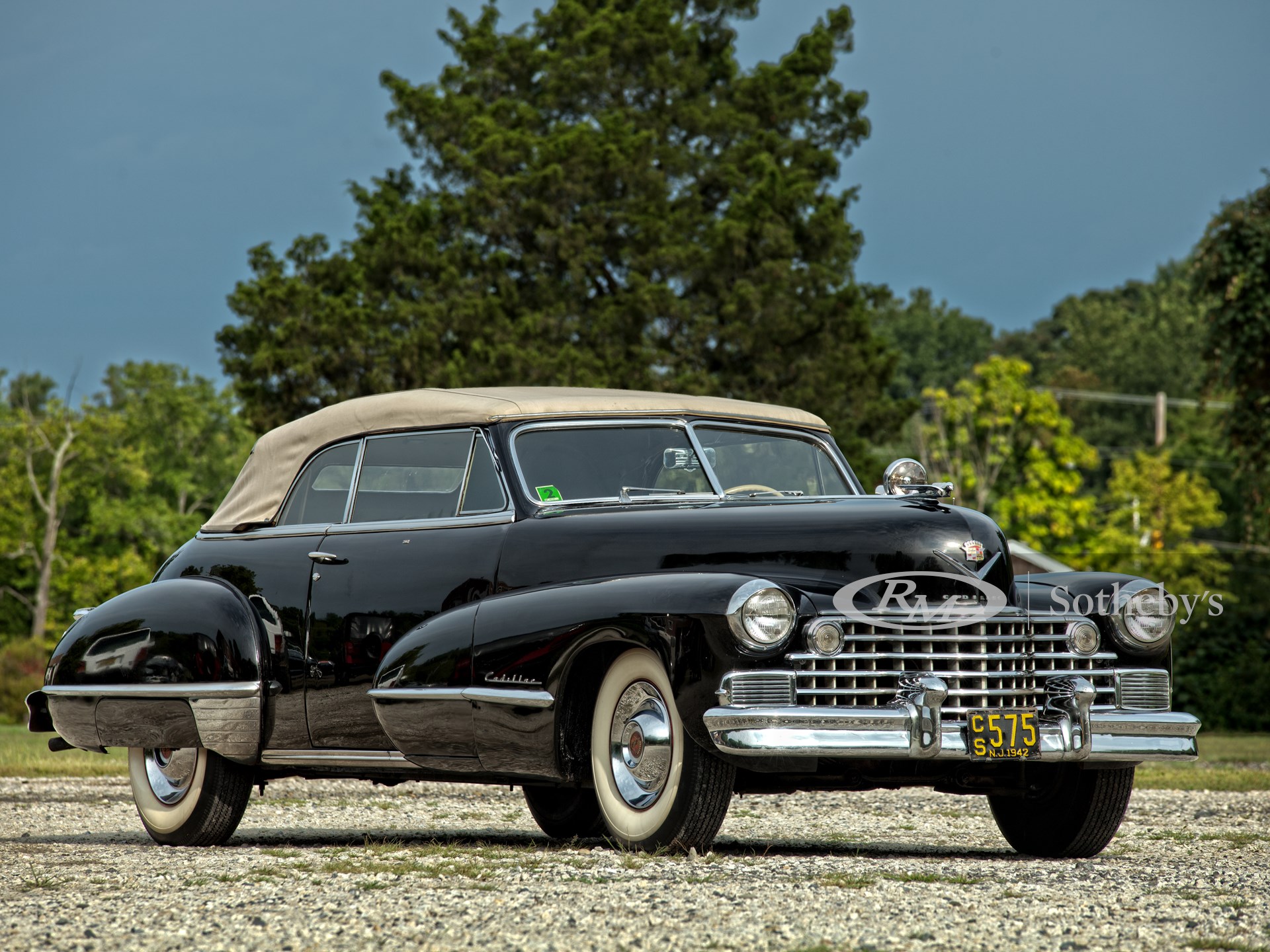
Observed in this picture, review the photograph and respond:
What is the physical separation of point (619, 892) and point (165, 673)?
3412mm

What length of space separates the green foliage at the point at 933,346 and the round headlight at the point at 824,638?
80091 mm

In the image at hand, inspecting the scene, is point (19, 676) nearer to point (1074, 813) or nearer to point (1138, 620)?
point (1074, 813)

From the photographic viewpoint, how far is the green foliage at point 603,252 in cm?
3353

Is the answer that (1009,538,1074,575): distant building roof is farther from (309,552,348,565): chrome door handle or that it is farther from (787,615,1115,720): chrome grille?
(787,615,1115,720): chrome grille

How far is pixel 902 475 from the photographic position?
738 cm

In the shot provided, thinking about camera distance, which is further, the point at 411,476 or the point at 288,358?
the point at 288,358

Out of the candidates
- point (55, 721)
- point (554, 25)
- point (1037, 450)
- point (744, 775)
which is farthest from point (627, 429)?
point (1037, 450)

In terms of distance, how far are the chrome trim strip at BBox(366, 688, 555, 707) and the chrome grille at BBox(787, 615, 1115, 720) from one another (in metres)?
1.12

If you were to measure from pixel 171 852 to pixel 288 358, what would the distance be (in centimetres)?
2735

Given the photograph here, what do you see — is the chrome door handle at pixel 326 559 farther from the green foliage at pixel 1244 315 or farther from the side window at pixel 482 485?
the green foliage at pixel 1244 315

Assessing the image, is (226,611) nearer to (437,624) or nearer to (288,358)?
(437,624)

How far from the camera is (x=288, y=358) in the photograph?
33.8m

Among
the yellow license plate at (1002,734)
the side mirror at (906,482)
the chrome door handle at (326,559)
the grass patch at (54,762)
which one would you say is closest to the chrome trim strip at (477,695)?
the chrome door handle at (326,559)

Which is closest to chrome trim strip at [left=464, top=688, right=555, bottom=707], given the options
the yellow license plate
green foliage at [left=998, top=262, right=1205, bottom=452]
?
the yellow license plate
